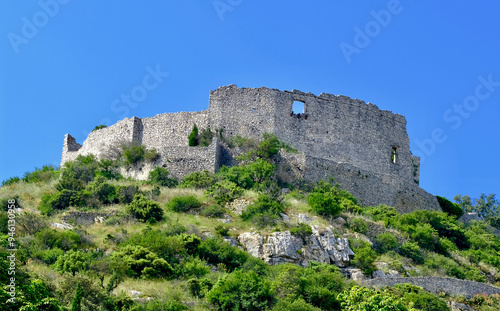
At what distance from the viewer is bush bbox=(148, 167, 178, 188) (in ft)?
116

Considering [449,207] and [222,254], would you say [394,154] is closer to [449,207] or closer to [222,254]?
[449,207]

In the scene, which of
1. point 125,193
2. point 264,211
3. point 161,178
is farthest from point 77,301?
point 161,178

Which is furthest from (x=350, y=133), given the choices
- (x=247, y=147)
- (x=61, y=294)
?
(x=61, y=294)

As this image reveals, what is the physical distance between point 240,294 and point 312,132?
63.7 ft

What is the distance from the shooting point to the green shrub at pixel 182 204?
102 feet

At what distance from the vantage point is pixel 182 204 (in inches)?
1228

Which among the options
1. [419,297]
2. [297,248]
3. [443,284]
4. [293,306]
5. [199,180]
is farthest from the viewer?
[199,180]

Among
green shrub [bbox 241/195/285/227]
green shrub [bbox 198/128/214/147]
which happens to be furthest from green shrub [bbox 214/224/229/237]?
green shrub [bbox 198/128/214/147]

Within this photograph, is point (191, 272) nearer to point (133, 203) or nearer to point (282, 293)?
point (282, 293)

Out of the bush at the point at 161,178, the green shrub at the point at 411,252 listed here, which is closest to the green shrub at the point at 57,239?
the bush at the point at 161,178

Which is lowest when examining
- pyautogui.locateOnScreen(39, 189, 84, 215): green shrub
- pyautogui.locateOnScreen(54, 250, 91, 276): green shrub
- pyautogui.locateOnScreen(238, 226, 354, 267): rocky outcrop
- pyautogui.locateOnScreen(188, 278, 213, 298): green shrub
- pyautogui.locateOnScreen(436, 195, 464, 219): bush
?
pyautogui.locateOnScreen(188, 278, 213, 298): green shrub

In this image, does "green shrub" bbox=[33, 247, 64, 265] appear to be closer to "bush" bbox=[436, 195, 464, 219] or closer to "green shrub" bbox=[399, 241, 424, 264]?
"green shrub" bbox=[399, 241, 424, 264]

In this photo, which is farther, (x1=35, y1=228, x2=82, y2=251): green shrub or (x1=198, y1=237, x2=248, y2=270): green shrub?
(x1=198, y1=237, x2=248, y2=270): green shrub

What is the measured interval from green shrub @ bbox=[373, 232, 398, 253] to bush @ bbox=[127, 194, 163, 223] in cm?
895
